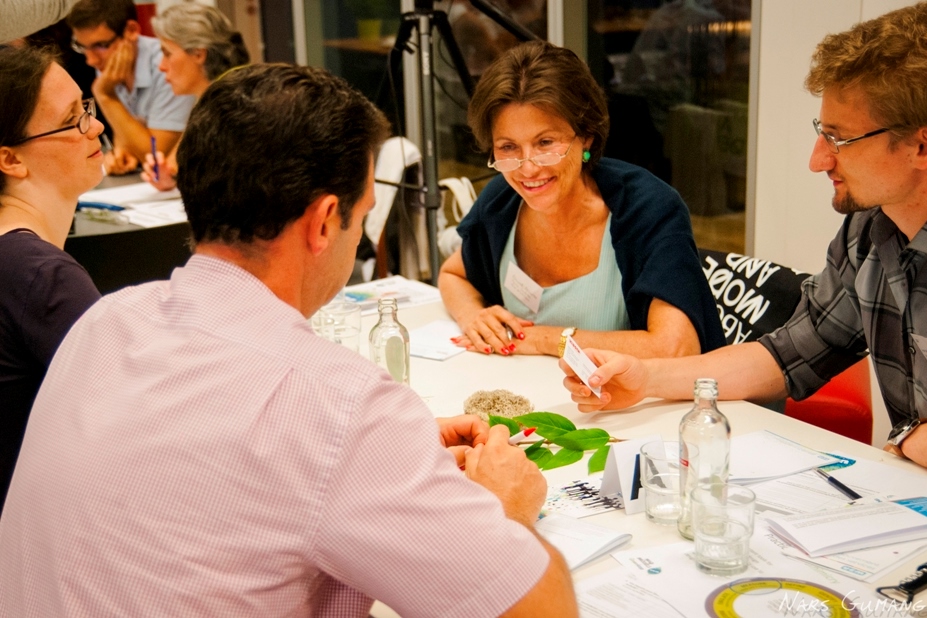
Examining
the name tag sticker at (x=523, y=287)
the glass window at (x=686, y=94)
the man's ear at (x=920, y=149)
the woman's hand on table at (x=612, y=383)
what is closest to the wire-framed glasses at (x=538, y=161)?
the name tag sticker at (x=523, y=287)

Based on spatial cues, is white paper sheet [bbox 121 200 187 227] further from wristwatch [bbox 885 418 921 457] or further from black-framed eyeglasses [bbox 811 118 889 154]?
wristwatch [bbox 885 418 921 457]

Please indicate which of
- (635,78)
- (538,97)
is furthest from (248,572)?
(635,78)

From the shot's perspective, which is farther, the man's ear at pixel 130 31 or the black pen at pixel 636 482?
the man's ear at pixel 130 31

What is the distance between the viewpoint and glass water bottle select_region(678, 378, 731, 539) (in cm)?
141

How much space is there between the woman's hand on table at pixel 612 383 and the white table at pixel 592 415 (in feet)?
0.10

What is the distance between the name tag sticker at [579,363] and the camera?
1.84 meters

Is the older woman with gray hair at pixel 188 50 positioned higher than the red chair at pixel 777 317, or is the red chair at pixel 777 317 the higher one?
the older woman with gray hair at pixel 188 50

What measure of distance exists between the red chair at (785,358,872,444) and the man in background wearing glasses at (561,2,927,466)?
264mm

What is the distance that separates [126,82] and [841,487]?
436 centimetres

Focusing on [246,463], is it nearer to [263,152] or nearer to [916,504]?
[263,152]

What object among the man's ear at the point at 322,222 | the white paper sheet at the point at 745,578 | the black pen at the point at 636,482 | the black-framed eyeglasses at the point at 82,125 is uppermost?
the black-framed eyeglasses at the point at 82,125

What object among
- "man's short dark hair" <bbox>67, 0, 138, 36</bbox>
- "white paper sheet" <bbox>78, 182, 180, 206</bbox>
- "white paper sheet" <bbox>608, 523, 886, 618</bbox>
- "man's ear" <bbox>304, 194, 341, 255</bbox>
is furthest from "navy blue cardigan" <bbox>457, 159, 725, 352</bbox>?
"man's short dark hair" <bbox>67, 0, 138, 36</bbox>

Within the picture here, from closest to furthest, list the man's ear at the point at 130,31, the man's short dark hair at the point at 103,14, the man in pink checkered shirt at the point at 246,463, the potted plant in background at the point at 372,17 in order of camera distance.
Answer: the man in pink checkered shirt at the point at 246,463 → the man's short dark hair at the point at 103,14 → the man's ear at the point at 130,31 → the potted plant in background at the point at 372,17

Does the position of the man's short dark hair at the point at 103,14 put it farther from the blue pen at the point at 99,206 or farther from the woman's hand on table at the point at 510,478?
the woman's hand on table at the point at 510,478
